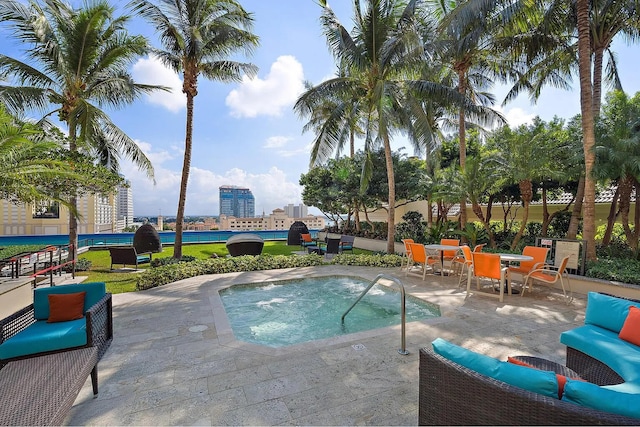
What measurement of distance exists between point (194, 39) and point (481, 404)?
1178cm

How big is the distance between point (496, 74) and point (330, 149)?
8778 millimetres

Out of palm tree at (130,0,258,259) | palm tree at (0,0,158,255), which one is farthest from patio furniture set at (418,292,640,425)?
palm tree at (0,0,158,255)

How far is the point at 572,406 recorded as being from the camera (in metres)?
1.45

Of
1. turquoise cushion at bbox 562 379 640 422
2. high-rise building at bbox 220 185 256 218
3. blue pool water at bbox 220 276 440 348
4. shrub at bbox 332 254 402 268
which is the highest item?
high-rise building at bbox 220 185 256 218

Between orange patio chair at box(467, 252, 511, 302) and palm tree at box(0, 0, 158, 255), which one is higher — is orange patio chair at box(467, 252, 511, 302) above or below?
below

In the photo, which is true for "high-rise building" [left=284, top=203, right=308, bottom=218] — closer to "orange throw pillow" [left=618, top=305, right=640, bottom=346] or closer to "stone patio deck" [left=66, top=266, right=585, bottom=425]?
"stone patio deck" [left=66, top=266, right=585, bottom=425]

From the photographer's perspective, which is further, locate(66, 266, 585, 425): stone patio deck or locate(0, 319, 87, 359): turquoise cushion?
locate(0, 319, 87, 359): turquoise cushion

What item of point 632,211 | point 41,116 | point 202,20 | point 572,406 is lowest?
point 572,406

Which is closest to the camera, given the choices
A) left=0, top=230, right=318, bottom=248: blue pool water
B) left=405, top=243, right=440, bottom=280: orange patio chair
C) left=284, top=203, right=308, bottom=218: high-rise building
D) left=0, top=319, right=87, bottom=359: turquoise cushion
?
left=0, top=319, right=87, bottom=359: turquoise cushion

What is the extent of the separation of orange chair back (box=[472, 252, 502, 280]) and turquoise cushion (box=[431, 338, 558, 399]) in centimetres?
515

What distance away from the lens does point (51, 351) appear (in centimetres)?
312

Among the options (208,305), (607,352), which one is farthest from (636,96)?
(208,305)

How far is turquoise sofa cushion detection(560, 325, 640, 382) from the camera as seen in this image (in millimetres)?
2621

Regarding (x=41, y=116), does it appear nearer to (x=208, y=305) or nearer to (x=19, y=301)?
(x=19, y=301)
